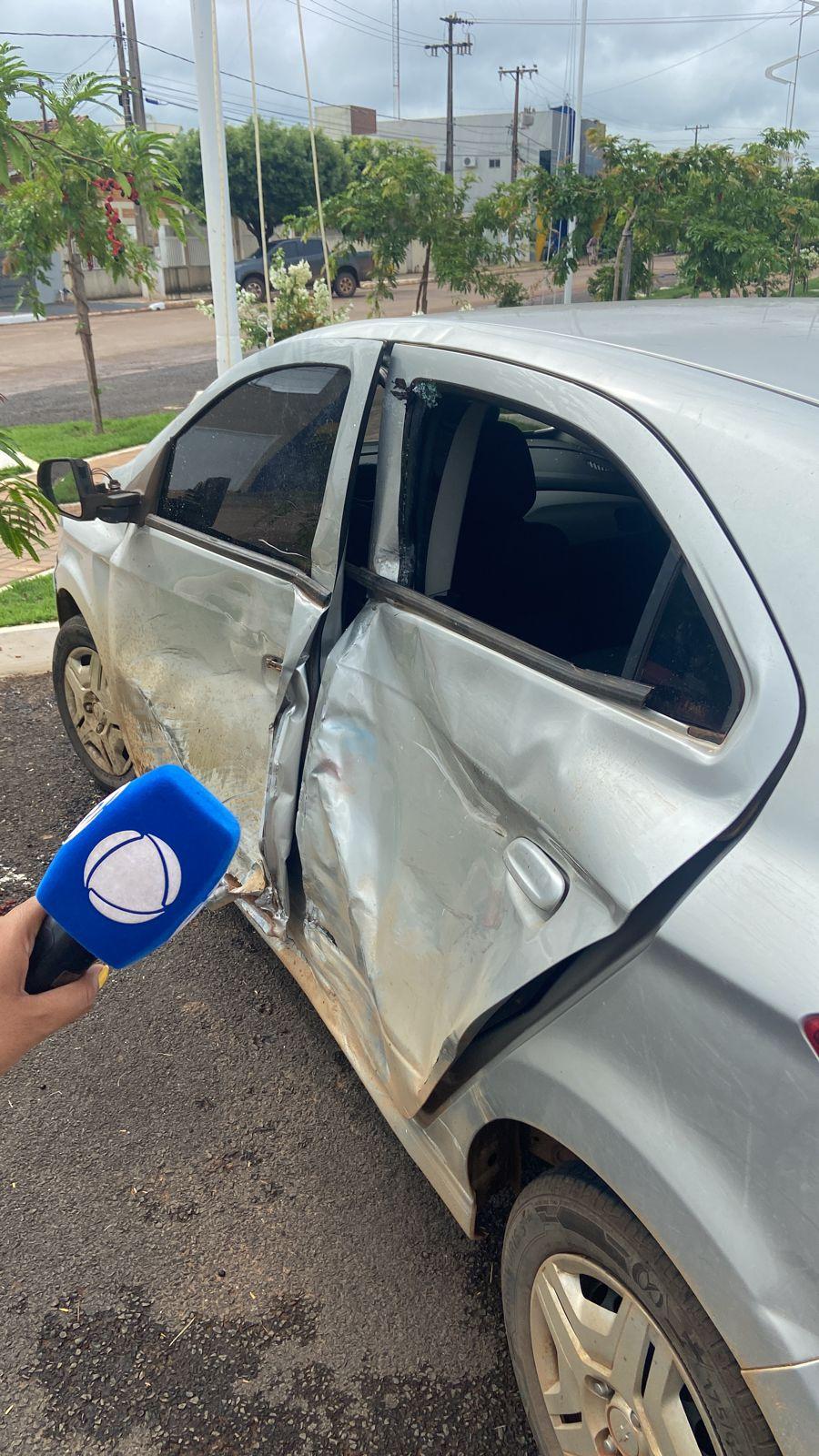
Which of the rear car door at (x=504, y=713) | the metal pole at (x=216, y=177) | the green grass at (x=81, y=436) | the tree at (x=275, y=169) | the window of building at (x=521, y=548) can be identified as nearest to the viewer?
the rear car door at (x=504, y=713)

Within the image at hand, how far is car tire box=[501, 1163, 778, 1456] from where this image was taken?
50.8 inches

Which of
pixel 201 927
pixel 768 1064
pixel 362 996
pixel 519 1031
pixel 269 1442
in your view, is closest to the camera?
pixel 768 1064

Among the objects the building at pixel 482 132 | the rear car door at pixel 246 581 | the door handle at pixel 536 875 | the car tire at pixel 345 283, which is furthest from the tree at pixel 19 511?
the building at pixel 482 132

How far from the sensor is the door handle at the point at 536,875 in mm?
1477

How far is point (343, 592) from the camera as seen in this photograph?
2.33m

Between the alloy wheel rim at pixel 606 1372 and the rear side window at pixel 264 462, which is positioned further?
the rear side window at pixel 264 462

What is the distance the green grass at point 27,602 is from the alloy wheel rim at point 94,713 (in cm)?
229

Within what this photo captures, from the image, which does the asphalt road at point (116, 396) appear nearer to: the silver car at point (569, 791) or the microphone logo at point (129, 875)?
the silver car at point (569, 791)

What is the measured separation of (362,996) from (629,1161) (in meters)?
0.87

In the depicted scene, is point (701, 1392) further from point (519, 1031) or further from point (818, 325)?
point (818, 325)

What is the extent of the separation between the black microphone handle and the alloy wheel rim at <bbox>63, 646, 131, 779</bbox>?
2.52 meters

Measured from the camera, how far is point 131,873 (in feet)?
3.50

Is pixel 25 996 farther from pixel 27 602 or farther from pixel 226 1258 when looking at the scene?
pixel 27 602

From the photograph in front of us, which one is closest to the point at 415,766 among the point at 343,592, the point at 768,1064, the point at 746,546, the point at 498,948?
the point at 498,948
